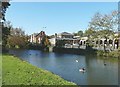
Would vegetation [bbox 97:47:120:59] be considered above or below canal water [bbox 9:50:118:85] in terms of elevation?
above

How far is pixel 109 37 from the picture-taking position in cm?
6091

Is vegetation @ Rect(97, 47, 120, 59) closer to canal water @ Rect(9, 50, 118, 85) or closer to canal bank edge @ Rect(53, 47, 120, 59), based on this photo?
canal bank edge @ Rect(53, 47, 120, 59)

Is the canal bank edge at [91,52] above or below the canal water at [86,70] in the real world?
above

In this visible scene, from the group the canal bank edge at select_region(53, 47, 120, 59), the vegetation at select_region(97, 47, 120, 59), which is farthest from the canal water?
the canal bank edge at select_region(53, 47, 120, 59)

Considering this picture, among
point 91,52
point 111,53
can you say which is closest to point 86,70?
point 111,53

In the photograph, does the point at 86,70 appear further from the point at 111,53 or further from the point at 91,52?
the point at 91,52

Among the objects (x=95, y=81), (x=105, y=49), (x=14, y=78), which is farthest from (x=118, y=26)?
(x=14, y=78)

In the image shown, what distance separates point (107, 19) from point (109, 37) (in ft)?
15.0

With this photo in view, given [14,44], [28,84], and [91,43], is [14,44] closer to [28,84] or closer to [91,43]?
[91,43]

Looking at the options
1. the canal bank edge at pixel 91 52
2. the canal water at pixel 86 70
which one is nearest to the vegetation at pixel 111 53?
the canal bank edge at pixel 91 52

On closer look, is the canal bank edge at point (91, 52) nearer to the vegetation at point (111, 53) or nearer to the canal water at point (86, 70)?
the vegetation at point (111, 53)

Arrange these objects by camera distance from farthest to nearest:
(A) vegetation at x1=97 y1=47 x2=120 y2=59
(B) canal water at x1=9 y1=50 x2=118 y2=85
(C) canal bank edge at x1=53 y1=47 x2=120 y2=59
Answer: (C) canal bank edge at x1=53 y1=47 x2=120 y2=59 → (A) vegetation at x1=97 y1=47 x2=120 y2=59 → (B) canal water at x1=9 y1=50 x2=118 y2=85

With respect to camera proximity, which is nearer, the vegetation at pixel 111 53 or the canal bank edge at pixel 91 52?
the vegetation at pixel 111 53

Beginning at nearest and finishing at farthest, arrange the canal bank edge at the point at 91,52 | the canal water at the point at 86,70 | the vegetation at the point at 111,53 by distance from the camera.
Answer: the canal water at the point at 86,70 → the vegetation at the point at 111,53 → the canal bank edge at the point at 91,52
